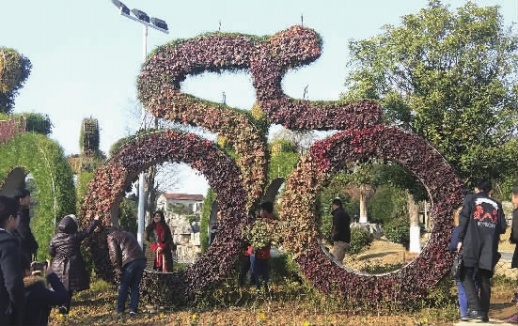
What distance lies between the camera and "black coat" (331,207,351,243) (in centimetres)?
1105

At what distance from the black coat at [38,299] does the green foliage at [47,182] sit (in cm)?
614

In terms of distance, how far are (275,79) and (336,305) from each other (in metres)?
3.59

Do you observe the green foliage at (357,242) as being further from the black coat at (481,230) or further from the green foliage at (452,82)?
the black coat at (481,230)

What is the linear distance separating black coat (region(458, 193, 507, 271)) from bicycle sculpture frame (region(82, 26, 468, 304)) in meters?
1.69

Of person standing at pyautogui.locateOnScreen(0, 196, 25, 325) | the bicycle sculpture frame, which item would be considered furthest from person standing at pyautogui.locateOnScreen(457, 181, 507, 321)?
person standing at pyautogui.locateOnScreen(0, 196, 25, 325)

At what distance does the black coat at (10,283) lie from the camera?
185 inches

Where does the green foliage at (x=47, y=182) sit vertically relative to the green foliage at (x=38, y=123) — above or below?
below

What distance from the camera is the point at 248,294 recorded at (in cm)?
1032

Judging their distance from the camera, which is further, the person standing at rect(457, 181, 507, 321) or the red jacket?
the red jacket

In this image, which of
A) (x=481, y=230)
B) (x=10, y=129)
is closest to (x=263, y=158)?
(x=481, y=230)

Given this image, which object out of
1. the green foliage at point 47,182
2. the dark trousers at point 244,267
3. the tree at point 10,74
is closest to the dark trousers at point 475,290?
the dark trousers at point 244,267

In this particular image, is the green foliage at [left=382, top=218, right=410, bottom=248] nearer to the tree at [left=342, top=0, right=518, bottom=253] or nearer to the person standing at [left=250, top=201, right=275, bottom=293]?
the tree at [left=342, top=0, right=518, bottom=253]

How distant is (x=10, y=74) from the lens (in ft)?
50.2

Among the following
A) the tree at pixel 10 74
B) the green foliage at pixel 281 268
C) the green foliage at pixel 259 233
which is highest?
the tree at pixel 10 74
